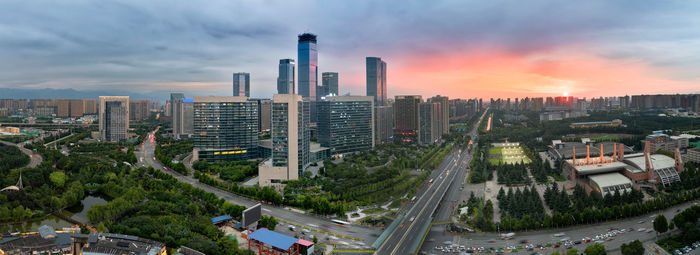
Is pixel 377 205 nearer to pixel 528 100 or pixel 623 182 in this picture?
pixel 623 182

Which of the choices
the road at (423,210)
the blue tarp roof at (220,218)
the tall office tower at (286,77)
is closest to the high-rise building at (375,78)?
the tall office tower at (286,77)

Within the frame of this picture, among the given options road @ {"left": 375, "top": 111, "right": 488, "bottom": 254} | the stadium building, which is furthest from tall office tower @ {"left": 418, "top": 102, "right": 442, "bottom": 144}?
the stadium building

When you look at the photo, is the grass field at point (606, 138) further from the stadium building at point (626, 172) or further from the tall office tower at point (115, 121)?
the tall office tower at point (115, 121)

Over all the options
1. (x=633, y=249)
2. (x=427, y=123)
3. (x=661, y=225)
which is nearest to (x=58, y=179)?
(x=633, y=249)

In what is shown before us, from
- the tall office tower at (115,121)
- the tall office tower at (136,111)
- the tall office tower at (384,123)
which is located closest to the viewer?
the tall office tower at (115,121)

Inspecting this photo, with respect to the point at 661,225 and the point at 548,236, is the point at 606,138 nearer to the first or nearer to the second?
the point at 661,225
